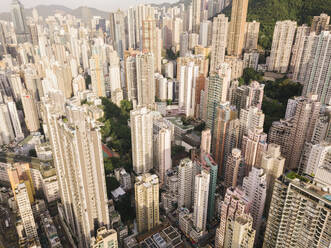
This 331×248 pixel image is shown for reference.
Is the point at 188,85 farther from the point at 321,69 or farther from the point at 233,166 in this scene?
the point at 233,166

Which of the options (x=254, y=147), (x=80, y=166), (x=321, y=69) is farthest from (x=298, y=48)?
(x=80, y=166)

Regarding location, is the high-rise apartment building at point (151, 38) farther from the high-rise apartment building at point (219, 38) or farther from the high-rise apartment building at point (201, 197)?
the high-rise apartment building at point (201, 197)

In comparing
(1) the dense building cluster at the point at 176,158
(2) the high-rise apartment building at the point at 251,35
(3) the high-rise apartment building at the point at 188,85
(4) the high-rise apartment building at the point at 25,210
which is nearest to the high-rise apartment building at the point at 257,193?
(1) the dense building cluster at the point at 176,158

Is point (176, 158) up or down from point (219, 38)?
down

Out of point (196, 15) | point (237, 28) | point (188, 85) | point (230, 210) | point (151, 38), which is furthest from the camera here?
point (196, 15)

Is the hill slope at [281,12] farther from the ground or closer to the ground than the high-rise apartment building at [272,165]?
farther from the ground

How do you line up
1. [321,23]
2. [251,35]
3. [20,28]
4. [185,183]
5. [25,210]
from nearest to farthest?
[25,210] < [185,183] < [321,23] < [251,35] < [20,28]

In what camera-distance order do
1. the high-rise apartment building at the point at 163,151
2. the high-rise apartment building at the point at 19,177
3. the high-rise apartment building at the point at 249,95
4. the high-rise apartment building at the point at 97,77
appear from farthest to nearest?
the high-rise apartment building at the point at 97,77 < the high-rise apartment building at the point at 249,95 < the high-rise apartment building at the point at 163,151 < the high-rise apartment building at the point at 19,177

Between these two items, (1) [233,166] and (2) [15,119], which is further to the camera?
(2) [15,119]
